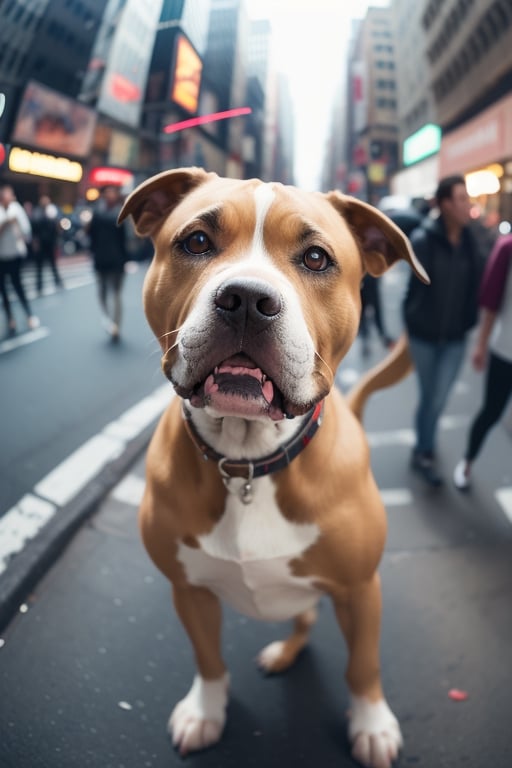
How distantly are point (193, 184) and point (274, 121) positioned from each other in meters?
0.64

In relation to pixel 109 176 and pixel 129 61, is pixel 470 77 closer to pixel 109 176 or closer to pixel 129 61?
pixel 129 61

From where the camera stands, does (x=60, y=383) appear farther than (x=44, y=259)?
Yes

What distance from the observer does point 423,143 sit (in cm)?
164

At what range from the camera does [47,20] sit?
1312 millimetres

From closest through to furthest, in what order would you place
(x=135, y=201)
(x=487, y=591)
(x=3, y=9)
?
(x=3, y=9) → (x=135, y=201) → (x=487, y=591)

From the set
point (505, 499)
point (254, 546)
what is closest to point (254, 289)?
point (254, 546)

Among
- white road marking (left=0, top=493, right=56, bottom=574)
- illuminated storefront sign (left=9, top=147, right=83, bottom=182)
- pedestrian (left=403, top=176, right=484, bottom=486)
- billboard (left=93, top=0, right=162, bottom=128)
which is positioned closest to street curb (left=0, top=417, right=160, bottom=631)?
white road marking (left=0, top=493, right=56, bottom=574)

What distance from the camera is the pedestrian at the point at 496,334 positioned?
2.92 m

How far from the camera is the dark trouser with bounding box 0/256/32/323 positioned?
2.21 metres

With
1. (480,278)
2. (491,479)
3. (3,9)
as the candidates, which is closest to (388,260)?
(3,9)

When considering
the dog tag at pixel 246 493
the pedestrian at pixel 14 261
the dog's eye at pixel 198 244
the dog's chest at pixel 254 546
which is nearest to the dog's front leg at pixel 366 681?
the dog's chest at pixel 254 546

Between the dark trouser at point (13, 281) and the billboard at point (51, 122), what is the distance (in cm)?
97

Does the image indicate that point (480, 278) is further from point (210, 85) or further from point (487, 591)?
Answer: point (210, 85)

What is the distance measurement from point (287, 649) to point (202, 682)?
1.23 feet
